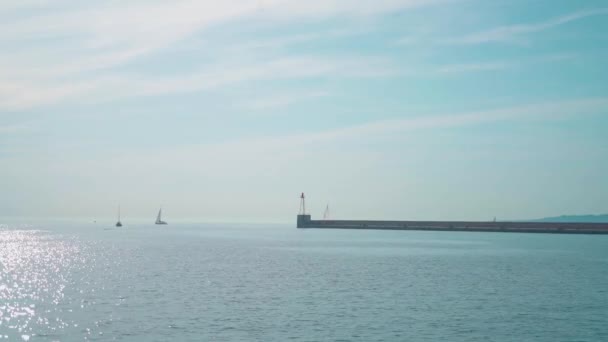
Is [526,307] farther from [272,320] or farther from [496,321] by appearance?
[272,320]

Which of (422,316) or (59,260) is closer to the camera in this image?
(422,316)

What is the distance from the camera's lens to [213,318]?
41.6m

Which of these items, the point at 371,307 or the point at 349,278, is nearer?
the point at 371,307

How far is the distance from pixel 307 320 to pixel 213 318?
20.2ft

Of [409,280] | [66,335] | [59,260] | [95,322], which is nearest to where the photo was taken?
[66,335]

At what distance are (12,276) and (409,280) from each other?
42867 mm

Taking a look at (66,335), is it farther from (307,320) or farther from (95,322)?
(307,320)

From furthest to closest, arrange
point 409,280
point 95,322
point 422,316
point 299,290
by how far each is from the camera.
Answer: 1. point 409,280
2. point 299,290
3. point 422,316
4. point 95,322

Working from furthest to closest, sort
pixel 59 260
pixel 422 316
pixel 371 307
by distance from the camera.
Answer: pixel 59 260
pixel 371 307
pixel 422 316

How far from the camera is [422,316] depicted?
141ft

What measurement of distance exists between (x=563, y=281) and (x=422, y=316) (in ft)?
93.8

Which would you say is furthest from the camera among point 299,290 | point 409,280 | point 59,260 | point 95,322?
point 59,260

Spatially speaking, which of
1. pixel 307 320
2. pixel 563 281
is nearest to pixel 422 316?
pixel 307 320

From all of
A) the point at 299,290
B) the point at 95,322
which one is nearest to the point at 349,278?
the point at 299,290
